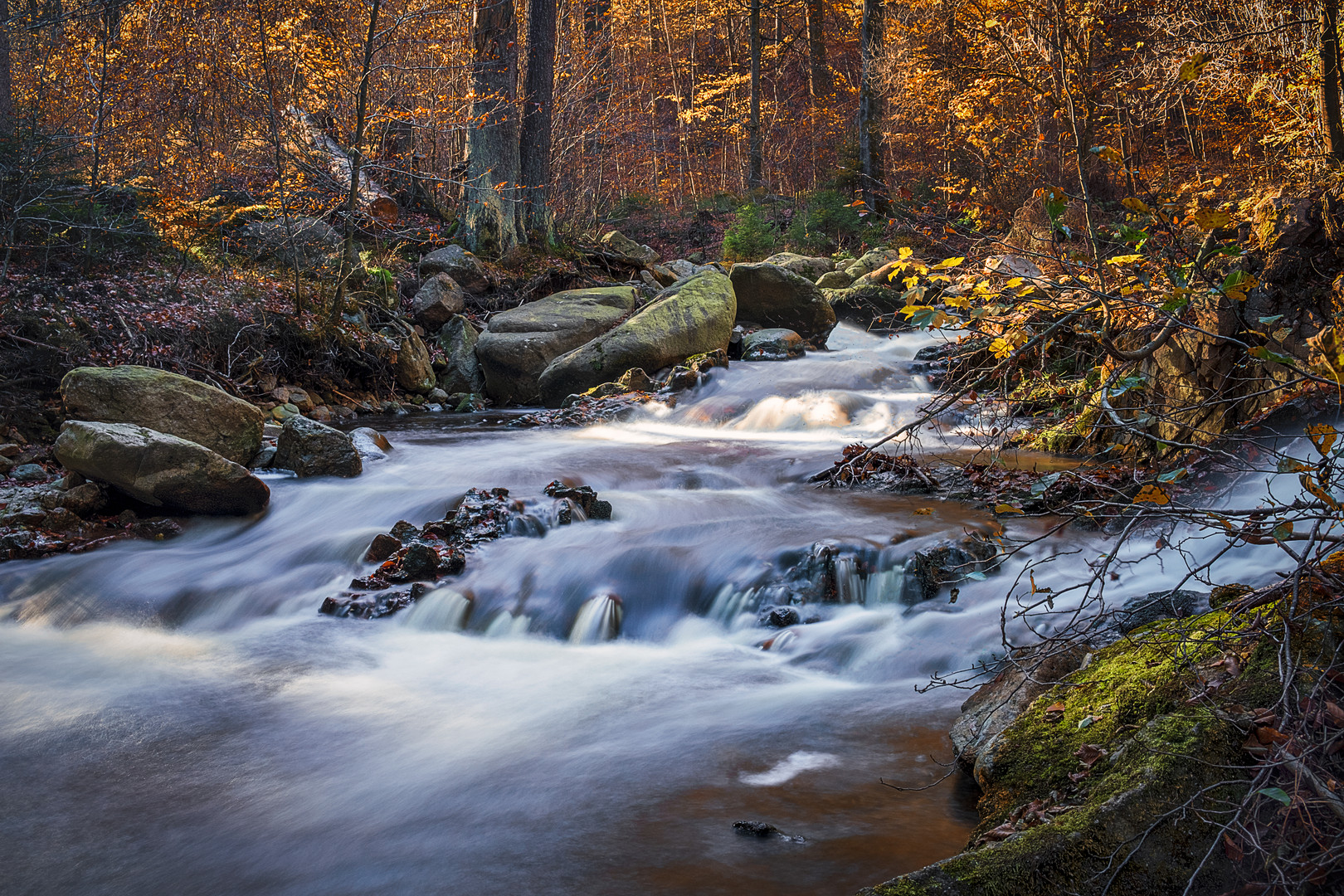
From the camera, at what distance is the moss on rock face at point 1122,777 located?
2186 millimetres

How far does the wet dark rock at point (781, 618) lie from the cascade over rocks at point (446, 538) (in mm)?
2164

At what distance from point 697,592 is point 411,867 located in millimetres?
3006

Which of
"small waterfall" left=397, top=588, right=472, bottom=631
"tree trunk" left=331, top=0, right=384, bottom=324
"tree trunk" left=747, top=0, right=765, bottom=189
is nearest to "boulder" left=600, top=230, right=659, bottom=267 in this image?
"tree trunk" left=331, top=0, right=384, bottom=324

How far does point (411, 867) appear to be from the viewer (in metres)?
3.21

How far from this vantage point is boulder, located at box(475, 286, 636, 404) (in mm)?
12672

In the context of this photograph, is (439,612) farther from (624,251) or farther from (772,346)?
(624,251)

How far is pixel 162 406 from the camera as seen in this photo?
310 inches

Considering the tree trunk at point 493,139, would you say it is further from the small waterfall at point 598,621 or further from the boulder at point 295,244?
the small waterfall at point 598,621

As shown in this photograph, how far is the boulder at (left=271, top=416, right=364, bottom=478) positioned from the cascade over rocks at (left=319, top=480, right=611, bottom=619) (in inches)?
67.7

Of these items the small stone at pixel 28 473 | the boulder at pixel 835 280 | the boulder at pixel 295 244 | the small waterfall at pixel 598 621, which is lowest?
the small waterfall at pixel 598 621

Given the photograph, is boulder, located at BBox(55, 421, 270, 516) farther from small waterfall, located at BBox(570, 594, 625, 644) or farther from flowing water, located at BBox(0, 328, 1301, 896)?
small waterfall, located at BBox(570, 594, 625, 644)

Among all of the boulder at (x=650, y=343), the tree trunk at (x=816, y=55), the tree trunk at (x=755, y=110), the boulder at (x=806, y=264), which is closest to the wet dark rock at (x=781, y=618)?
the boulder at (x=650, y=343)

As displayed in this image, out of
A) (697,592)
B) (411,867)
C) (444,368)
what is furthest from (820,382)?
(411,867)

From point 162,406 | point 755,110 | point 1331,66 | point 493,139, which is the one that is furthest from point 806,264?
point 162,406
